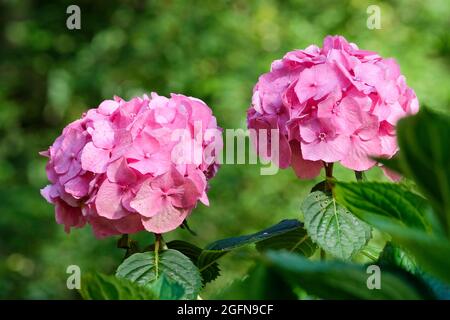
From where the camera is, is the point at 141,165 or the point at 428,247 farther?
the point at 141,165

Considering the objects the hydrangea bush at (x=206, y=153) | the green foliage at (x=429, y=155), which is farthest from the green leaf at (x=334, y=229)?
the green foliage at (x=429, y=155)

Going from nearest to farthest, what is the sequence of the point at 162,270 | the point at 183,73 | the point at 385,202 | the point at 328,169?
the point at 385,202
the point at 162,270
the point at 328,169
the point at 183,73

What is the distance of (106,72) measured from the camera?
10.7 feet

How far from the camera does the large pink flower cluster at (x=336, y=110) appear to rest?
85 cm

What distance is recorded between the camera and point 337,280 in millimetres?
353

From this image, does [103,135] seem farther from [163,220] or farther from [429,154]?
[429,154]

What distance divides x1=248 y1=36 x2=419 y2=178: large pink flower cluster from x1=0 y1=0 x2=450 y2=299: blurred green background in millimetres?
1675

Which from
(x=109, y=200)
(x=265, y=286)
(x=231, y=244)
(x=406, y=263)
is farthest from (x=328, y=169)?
(x=265, y=286)

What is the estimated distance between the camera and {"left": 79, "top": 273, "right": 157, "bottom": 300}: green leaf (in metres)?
0.43

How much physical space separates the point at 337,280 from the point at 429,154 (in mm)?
64

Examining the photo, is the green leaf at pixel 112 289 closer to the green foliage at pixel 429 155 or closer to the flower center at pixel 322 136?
the green foliage at pixel 429 155

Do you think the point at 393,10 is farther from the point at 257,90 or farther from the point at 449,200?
the point at 449,200
